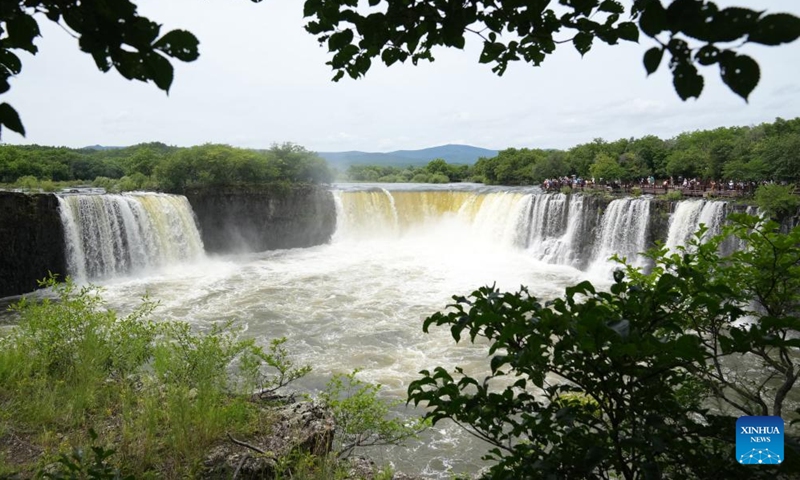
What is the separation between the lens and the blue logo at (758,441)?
150 cm

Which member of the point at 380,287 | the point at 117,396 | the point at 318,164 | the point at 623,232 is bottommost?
the point at 380,287

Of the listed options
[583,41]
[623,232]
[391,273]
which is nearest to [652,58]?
[583,41]

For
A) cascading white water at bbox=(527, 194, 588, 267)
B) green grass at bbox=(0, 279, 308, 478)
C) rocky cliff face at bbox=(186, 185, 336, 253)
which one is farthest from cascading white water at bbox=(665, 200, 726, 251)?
rocky cliff face at bbox=(186, 185, 336, 253)

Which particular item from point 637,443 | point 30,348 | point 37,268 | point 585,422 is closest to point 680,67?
point 637,443

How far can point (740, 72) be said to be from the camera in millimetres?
979

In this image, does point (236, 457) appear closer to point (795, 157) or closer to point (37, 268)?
point (37, 268)

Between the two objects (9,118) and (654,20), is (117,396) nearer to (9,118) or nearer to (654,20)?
(9,118)

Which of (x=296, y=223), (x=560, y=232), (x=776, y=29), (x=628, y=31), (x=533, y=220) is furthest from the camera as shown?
(x=296, y=223)

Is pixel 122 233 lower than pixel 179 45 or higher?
lower

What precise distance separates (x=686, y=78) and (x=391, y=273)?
696 inches

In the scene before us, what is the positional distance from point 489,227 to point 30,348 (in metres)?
20.1

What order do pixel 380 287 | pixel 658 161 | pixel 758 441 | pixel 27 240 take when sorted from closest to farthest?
pixel 758 441 → pixel 27 240 → pixel 380 287 → pixel 658 161

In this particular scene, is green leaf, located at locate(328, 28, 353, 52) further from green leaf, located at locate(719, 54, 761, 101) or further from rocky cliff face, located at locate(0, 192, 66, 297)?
rocky cliff face, located at locate(0, 192, 66, 297)

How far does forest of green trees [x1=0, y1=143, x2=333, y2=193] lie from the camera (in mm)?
22016
